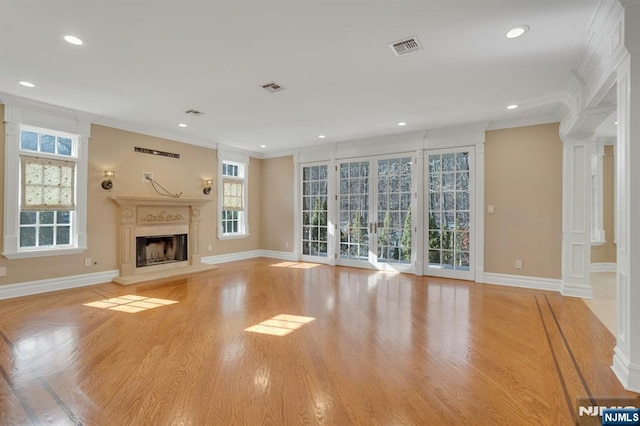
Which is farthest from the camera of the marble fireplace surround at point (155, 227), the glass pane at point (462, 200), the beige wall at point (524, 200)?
the glass pane at point (462, 200)

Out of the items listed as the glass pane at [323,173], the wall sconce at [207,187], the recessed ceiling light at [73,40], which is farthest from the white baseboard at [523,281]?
the recessed ceiling light at [73,40]

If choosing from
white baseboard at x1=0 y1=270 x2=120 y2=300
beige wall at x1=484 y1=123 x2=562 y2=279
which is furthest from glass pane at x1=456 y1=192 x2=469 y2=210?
white baseboard at x1=0 y1=270 x2=120 y2=300

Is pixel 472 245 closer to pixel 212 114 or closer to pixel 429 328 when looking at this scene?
pixel 429 328

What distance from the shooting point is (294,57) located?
3238 mm

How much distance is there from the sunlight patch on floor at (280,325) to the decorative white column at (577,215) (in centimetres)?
408

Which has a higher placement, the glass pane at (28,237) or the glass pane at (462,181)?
the glass pane at (462,181)

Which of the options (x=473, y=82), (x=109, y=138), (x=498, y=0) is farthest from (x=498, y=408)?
(x=109, y=138)

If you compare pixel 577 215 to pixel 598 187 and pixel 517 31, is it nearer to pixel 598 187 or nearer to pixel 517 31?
pixel 598 187

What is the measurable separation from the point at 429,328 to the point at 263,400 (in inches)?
82.1

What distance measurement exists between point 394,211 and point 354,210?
0.95 metres

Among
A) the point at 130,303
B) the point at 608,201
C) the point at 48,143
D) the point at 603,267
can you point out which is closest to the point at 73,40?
the point at 48,143

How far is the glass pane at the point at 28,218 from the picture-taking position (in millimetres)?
4719

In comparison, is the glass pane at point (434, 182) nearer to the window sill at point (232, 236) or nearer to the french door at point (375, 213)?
the french door at point (375, 213)

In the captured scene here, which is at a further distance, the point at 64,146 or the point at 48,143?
the point at 64,146
